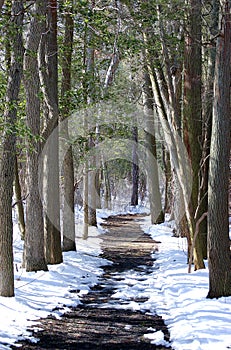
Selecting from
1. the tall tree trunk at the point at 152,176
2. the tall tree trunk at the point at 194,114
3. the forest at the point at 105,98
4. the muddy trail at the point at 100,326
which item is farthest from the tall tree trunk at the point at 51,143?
the tall tree trunk at the point at 152,176

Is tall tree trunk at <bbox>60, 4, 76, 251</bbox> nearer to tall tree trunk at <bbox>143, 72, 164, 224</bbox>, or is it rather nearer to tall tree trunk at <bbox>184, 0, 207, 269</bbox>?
tall tree trunk at <bbox>184, 0, 207, 269</bbox>

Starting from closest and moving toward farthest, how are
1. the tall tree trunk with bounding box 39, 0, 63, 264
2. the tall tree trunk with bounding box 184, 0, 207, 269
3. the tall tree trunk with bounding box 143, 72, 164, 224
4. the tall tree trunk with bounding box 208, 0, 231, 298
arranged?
the tall tree trunk with bounding box 208, 0, 231, 298 → the tall tree trunk with bounding box 184, 0, 207, 269 → the tall tree trunk with bounding box 39, 0, 63, 264 → the tall tree trunk with bounding box 143, 72, 164, 224

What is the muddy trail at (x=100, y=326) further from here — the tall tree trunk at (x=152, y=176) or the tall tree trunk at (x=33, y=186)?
the tall tree trunk at (x=152, y=176)

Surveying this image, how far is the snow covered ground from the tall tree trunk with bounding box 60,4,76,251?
871mm

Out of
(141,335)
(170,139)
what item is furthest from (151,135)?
(141,335)

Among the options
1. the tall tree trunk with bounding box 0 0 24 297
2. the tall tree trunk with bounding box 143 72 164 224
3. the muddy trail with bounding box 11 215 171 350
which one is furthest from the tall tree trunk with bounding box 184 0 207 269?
the tall tree trunk with bounding box 143 72 164 224

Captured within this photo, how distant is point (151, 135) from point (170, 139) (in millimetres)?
13625

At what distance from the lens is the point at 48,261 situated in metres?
11.9

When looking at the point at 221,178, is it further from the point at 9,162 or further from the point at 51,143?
the point at 51,143

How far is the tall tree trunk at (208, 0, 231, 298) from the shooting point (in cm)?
796

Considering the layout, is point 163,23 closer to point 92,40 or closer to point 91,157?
point 92,40

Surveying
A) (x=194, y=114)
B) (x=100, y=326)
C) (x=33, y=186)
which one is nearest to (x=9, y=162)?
(x=33, y=186)

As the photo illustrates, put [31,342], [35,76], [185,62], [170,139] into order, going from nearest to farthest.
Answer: [31,342] → [35,76] → [185,62] → [170,139]

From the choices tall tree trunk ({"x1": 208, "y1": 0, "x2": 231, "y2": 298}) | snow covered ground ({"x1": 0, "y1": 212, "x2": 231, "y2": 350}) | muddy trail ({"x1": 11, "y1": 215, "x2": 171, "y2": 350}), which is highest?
tall tree trunk ({"x1": 208, "y1": 0, "x2": 231, "y2": 298})
